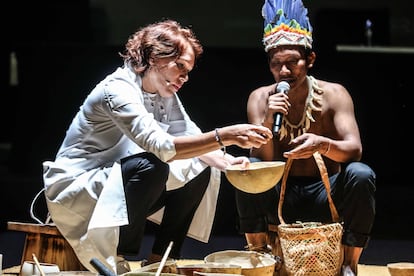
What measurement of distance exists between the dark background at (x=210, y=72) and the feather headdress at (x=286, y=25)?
1000 mm

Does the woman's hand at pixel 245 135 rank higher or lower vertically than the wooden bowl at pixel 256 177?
higher

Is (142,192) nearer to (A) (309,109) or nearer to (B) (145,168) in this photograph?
(B) (145,168)

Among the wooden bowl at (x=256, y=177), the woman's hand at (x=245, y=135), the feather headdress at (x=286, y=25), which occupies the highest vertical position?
the feather headdress at (x=286, y=25)

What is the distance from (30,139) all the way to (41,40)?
1.84ft

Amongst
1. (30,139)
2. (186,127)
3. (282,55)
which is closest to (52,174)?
(186,127)

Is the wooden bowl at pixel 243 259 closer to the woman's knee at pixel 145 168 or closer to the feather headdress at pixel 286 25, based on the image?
the woman's knee at pixel 145 168

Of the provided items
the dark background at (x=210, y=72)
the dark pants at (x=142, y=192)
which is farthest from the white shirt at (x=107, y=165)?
the dark background at (x=210, y=72)

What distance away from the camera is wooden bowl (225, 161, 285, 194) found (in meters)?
2.54

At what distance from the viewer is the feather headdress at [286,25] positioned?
9.14ft

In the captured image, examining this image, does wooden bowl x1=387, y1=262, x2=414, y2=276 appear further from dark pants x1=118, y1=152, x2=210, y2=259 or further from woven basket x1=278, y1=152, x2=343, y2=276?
dark pants x1=118, y1=152, x2=210, y2=259

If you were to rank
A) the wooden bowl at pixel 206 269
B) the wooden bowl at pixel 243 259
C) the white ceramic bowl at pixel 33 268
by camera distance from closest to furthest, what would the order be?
the wooden bowl at pixel 206 269 < the white ceramic bowl at pixel 33 268 < the wooden bowl at pixel 243 259

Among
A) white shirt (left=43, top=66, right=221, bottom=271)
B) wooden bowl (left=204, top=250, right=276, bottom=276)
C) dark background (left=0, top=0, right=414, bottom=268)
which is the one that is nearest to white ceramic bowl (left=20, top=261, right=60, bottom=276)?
white shirt (left=43, top=66, right=221, bottom=271)

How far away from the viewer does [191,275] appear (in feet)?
7.72

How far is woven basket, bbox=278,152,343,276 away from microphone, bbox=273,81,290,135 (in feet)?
0.96
